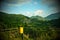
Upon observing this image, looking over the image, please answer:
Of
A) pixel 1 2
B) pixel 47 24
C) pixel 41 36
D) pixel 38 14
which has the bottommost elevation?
pixel 41 36

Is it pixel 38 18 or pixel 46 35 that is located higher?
pixel 38 18

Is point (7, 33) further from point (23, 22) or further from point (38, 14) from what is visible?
point (38, 14)

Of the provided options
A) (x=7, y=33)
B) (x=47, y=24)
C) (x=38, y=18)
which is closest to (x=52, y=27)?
(x=47, y=24)

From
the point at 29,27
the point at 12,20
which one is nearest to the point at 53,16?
the point at 29,27

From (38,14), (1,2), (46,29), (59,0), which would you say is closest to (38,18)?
(38,14)

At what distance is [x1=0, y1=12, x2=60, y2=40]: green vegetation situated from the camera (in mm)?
5129

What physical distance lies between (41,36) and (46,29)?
0.94 feet

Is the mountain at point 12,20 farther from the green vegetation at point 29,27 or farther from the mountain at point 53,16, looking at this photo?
the mountain at point 53,16

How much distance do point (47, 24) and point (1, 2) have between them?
1656mm

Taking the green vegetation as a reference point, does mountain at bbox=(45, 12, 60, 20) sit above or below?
above

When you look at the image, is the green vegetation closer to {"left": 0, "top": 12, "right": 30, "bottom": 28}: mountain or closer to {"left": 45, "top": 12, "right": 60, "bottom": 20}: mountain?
{"left": 0, "top": 12, "right": 30, "bottom": 28}: mountain

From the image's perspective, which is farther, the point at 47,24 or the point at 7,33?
the point at 47,24

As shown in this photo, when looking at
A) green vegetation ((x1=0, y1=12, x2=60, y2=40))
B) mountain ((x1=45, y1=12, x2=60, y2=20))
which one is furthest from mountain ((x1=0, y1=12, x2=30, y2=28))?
mountain ((x1=45, y1=12, x2=60, y2=20))

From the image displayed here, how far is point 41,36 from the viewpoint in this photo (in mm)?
5355
